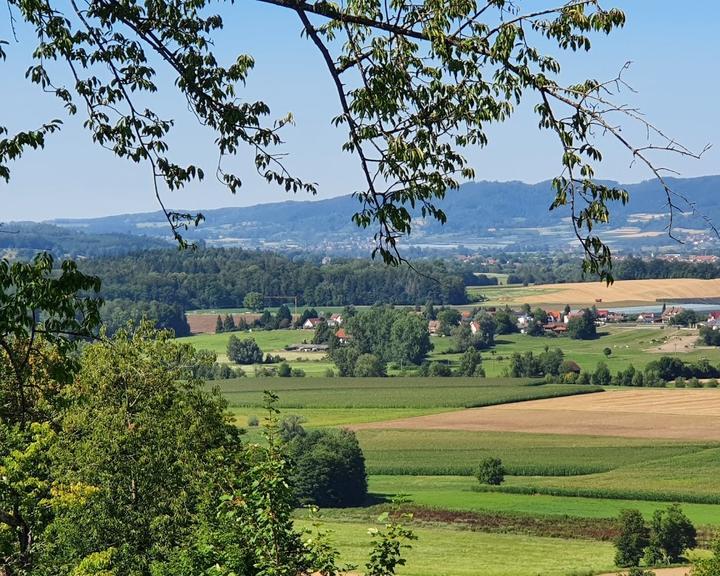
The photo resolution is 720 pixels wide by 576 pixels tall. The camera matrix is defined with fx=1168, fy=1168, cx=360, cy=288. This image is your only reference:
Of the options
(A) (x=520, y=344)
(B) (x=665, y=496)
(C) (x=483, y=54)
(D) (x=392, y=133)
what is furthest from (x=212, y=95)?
(A) (x=520, y=344)

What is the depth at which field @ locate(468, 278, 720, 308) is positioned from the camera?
158500 mm

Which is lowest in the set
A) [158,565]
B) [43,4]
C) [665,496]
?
[665,496]

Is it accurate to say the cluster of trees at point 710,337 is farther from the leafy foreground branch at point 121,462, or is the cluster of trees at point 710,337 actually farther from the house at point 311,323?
the leafy foreground branch at point 121,462

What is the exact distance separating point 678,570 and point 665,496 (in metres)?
13.7

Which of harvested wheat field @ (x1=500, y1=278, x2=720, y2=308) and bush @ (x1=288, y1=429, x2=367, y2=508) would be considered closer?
bush @ (x1=288, y1=429, x2=367, y2=508)

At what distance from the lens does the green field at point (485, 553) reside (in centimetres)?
4316

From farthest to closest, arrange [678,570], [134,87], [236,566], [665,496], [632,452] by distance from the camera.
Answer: [632,452]
[665,496]
[678,570]
[236,566]
[134,87]

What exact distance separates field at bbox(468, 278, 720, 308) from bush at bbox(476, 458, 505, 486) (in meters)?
89.3

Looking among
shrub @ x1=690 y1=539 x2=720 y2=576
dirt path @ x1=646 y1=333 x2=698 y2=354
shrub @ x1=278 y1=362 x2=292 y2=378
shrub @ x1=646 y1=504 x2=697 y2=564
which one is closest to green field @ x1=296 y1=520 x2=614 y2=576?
shrub @ x1=646 y1=504 x2=697 y2=564

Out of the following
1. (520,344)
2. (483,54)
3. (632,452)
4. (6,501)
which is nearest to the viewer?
(483,54)

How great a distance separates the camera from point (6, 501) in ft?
47.9

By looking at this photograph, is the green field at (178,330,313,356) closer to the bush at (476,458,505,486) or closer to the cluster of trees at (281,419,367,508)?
the cluster of trees at (281,419,367,508)

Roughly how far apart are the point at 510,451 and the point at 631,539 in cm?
2244

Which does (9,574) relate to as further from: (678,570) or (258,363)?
(258,363)
